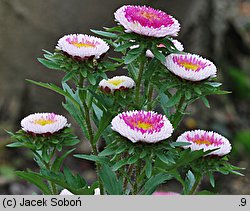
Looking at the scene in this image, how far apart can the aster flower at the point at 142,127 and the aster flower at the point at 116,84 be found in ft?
0.39

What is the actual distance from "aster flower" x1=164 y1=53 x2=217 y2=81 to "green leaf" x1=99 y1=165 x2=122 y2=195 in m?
0.26

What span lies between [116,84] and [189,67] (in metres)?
0.17

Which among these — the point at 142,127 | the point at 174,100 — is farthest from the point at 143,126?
the point at 174,100

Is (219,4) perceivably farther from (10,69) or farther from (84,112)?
(84,112)

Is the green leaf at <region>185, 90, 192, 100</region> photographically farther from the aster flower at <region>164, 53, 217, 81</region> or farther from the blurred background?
the blurred background

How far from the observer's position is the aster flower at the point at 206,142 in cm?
131

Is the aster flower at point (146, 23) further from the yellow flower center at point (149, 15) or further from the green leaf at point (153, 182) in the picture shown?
the green leaf at point (153, 182)

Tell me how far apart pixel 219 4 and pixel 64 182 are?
2.67 metres

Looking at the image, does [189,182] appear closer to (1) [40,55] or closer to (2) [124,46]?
(2) [124,46]

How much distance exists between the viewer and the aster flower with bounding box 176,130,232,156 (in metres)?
1.31

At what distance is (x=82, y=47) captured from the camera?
1.27 metres

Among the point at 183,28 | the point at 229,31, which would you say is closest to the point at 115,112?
the point at 183,28

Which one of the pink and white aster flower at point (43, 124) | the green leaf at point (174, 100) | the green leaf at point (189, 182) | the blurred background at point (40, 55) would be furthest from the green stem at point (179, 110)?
the blurred background at point (40, 55)

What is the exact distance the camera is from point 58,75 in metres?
3.25
